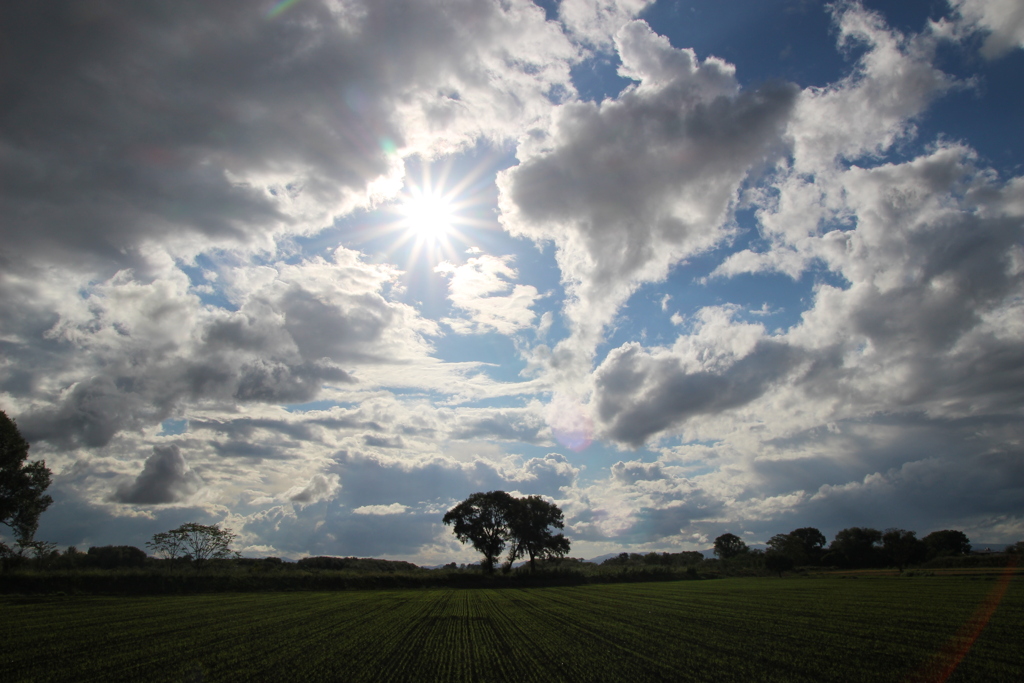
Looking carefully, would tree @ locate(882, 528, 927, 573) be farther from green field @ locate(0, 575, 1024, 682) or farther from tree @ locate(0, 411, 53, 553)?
tree @ locate(0, 411, 53, 553)

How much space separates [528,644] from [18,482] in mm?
62999

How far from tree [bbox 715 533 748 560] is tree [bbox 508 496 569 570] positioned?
92.2 m

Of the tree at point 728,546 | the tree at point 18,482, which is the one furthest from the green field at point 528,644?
the tree at point 728,546

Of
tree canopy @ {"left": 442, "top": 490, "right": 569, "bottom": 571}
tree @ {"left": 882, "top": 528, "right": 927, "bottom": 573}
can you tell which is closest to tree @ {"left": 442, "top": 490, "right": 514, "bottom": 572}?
tree canopy @ {"left": 442, "top": 490, "right": 569, "bottom": 571}

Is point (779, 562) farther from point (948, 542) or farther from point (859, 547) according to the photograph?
point (948, 542)

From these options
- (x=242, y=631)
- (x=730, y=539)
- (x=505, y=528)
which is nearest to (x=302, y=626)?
(x=242, y=631)

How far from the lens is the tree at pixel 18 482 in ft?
168

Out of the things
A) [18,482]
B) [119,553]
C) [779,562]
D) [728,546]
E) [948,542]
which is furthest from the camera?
[728,546]

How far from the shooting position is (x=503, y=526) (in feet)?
291

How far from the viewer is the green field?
13945mm

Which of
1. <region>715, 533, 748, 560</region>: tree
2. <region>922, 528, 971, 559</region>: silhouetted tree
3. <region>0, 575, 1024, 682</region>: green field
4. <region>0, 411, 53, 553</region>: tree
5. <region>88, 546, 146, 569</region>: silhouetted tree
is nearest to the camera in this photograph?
<region>0, 575, 1024, 682</region>: green field

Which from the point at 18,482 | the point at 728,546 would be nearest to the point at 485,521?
the point at 18,482

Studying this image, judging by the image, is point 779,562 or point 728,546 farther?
point 728,546

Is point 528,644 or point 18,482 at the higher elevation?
point 18,482
